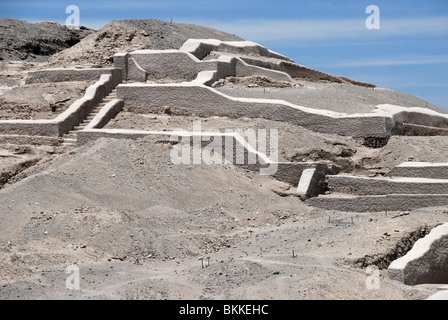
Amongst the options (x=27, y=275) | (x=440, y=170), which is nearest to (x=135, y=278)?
(x=27, y=275)

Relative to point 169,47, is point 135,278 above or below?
below

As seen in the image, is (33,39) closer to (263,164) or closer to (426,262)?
(263,164)

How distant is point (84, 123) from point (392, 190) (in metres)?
7.39

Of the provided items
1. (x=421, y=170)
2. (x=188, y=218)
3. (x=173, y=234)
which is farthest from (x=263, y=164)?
(x=173, y=234)

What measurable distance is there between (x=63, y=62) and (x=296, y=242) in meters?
13.2

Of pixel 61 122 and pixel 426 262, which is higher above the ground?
pixel 61 122

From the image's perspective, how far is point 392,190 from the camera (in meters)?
14.1

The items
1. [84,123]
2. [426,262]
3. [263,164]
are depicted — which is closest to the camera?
[426,262]

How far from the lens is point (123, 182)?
44.2 ft

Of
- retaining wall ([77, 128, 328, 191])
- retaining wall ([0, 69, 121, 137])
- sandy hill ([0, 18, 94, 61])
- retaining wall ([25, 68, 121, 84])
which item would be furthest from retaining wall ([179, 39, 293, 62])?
sandy hill ([0, 18, 94, 61])

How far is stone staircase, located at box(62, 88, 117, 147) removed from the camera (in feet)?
54.9

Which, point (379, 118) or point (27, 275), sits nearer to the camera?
point (27, 275)

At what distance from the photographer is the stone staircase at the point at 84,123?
→ 1672 centimetres

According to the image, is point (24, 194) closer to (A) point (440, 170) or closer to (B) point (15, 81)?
(A) point (440, 170)
